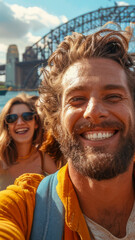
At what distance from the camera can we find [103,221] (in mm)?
1269

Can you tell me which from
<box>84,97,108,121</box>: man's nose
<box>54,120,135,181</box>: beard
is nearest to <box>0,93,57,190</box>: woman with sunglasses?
<box>54,120,135,181</box>: beard

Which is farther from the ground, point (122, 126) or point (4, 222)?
→ point (122, 126)

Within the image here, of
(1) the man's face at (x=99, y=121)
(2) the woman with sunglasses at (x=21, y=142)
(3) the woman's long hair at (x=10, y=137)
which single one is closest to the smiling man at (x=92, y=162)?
(1) the man's face at (x=99, y=121)

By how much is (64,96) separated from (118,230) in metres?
0.90

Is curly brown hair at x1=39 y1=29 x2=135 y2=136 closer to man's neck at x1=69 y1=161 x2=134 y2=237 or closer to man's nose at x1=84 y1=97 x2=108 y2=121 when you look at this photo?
man's nose at x1=84 y1=97 x2=108 y2=121

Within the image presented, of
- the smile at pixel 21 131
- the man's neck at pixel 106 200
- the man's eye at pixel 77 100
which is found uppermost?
the man's eye at pixel 77 100

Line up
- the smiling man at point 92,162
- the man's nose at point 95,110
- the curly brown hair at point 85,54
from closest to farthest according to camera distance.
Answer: the smiling man at point 92,162 → the man's nose at point 95,110 → the curly brown hair at point 85,54

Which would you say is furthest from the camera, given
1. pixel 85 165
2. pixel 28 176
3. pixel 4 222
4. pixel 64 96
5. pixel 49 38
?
pixel 49 38

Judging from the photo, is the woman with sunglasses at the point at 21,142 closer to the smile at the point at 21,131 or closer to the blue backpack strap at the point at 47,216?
the smile at the point at 21,131

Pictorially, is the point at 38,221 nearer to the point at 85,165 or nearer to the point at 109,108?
the point at 85,165

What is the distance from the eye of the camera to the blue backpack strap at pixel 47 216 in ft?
3.46

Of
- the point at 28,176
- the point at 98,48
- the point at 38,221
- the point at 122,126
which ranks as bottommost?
the point at 38,221

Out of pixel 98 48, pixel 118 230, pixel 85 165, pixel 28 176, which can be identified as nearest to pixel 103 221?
pixel 118 230

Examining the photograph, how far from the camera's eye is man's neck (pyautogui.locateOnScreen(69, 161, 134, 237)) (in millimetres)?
1275
